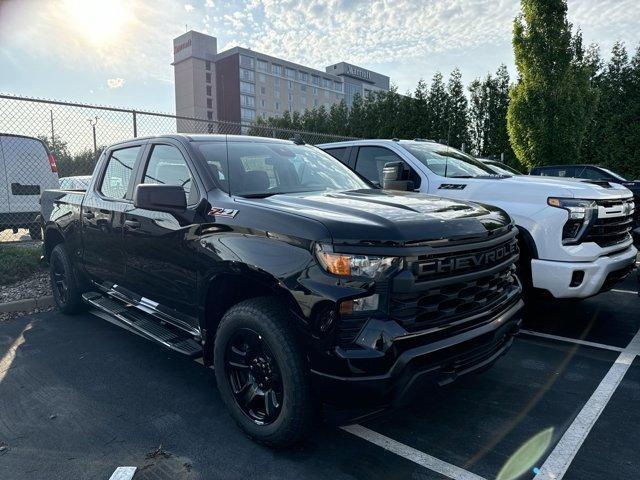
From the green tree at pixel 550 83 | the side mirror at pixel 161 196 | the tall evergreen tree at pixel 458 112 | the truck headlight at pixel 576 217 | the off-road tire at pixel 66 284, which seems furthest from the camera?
the tall evergreen tree at pixel 458 112

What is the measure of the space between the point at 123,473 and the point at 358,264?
167 centimetres

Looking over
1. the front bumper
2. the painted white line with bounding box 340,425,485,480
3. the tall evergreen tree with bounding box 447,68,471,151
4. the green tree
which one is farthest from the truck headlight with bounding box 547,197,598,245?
the tall evergreen tree with bounding box 447,68,471,151

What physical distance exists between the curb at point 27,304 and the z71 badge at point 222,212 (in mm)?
3855

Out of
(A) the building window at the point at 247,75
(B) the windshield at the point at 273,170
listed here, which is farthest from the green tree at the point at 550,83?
(A) the building window at the point at 247,75

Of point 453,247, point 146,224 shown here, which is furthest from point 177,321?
point 453,247

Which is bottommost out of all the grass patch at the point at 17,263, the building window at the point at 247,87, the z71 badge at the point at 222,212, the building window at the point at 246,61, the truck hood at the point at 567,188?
the grass patch at the point at 17,263

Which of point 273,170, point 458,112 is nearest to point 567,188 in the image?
point 273,170

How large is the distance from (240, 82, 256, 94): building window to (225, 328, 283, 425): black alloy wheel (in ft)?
273

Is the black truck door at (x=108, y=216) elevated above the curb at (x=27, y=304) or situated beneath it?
elevated above

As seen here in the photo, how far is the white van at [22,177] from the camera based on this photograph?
25.8 feet

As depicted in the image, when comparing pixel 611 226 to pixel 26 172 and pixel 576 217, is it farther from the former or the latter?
pixel 26 172

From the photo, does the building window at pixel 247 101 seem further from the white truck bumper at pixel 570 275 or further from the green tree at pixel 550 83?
the white truck bumper at pixel 570 275

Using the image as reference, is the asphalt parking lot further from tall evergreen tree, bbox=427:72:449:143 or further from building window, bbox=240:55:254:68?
building window, bbox=240:55:254:68

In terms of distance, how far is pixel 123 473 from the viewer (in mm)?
2447
